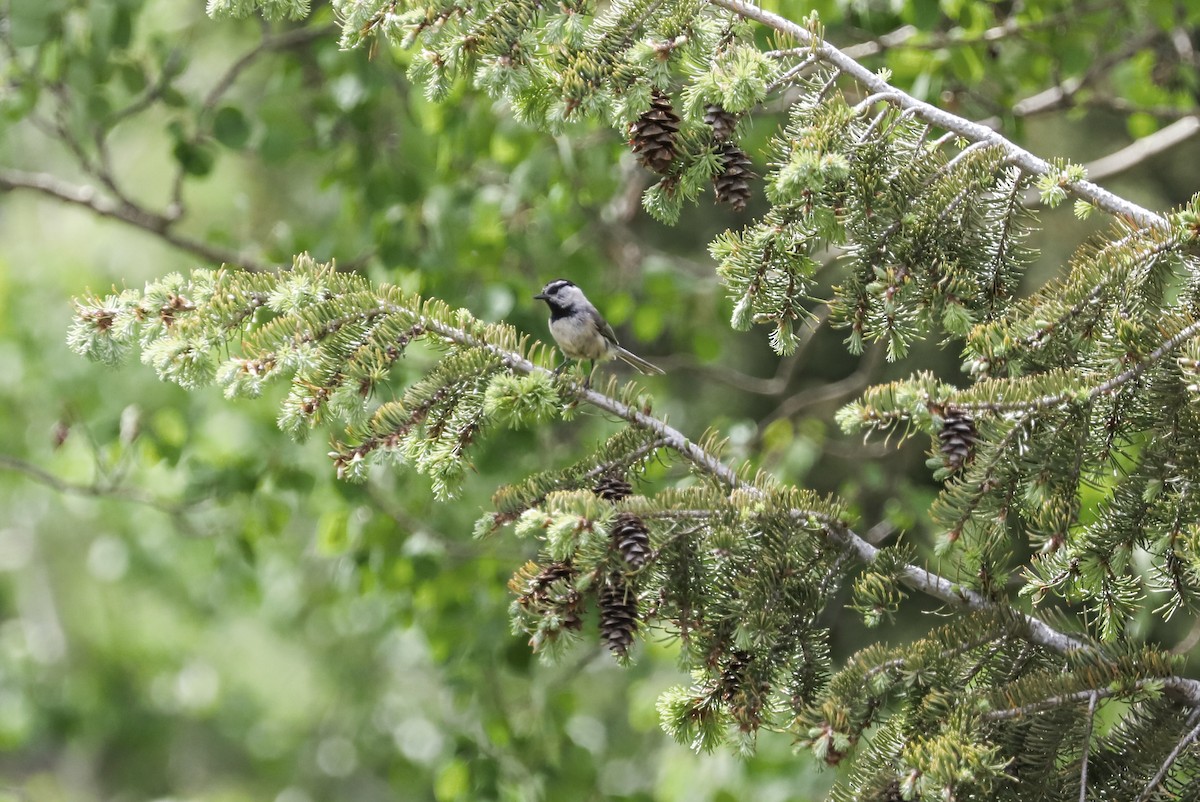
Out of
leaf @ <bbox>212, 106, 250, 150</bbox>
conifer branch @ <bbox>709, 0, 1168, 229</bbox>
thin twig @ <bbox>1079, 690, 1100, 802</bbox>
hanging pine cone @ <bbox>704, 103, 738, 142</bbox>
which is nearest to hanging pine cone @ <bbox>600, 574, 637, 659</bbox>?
thin twig @ <bbox>1079, 690, 1100, 802</bbox>

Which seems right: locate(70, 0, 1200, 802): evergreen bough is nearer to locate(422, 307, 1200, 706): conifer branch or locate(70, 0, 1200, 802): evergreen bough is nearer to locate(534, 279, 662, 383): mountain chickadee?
locate(422, 307, 1200, 706): conifer branch

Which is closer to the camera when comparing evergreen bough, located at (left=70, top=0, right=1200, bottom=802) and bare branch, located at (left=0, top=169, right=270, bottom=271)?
evergreen bough, located at (left=70, top=0, right=1200, bottom=802)

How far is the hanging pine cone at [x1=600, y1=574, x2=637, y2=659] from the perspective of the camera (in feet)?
5.85

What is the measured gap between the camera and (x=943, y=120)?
202cm

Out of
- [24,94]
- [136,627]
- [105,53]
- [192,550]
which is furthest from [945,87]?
[136,627]

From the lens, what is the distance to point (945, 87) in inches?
164

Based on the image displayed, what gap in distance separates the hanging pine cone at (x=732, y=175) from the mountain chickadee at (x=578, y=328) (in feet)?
5.45

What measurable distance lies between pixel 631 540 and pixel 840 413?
15.6 inches

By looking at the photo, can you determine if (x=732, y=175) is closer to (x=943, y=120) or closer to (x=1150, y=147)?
(x=943, y=120)

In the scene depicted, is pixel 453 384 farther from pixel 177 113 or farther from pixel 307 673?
pixel 307 673

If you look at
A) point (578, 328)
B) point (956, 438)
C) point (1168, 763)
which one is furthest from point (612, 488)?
point (578, 328)

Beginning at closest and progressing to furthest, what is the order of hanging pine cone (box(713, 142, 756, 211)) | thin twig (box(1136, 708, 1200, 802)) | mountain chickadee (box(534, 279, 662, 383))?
thin twig (box(1136, 708, 1200, 802)) → hanging pine cone (box(713, 142, 756, 211)) → mountain chickadee (box(534, 279, 662, 383))

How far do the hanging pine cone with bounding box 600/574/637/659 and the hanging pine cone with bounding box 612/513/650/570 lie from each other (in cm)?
4

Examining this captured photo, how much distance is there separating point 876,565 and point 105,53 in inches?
135
